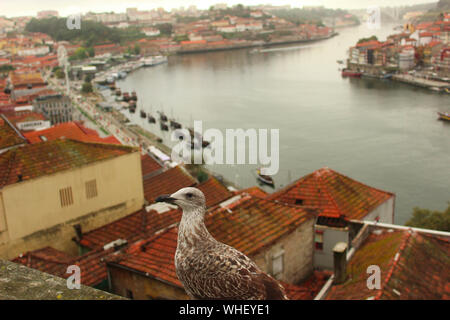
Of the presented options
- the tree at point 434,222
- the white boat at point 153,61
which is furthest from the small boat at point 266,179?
the white boat at point 153,61

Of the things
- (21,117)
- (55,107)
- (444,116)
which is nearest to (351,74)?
(444,116)

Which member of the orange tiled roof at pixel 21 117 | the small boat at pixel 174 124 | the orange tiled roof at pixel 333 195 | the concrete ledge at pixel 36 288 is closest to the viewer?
the concrete ledge at pixel 36 288

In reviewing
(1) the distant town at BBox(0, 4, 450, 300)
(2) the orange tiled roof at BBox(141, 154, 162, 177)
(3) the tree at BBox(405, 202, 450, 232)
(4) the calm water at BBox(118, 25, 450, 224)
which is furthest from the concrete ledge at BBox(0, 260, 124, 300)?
(4) the calm water at BBox(118, 25, 450, 224)

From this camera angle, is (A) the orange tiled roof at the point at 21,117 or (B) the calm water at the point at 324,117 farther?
(A) the orange tiled roof at the point at 21,117

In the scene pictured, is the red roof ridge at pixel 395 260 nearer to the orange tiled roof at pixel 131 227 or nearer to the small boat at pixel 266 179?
the orange tiled roof at pixel 131 227

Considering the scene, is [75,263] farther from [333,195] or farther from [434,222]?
[434,222]

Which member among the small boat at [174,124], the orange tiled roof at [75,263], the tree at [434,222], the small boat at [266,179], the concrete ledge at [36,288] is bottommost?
the small boat at [266,179]
